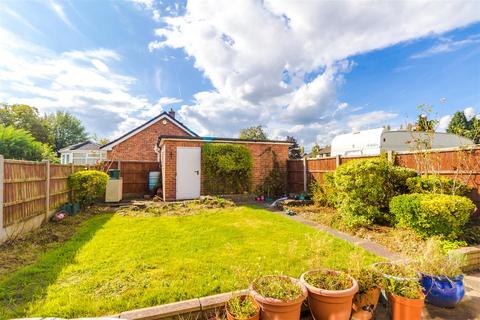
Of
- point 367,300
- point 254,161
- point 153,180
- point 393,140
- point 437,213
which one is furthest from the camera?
point 153,180

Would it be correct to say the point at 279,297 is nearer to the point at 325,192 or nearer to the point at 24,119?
the point at 325,192

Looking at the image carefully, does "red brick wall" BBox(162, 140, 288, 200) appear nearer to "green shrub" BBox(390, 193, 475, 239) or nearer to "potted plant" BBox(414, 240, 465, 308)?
"green shrub" BBox(390, 193, 475, 239)

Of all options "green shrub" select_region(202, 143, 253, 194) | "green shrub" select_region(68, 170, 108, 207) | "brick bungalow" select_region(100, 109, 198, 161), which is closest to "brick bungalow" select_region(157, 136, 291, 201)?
"green shrub" select_region(202, 143, 253, 194)

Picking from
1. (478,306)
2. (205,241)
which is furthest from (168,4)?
(478,306)

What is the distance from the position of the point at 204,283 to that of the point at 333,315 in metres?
1.54

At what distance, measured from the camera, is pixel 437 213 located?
13.9ft

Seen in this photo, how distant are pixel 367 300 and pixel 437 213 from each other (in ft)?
9.58

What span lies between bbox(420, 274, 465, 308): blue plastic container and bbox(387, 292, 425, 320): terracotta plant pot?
40cm

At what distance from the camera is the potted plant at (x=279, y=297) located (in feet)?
6.60

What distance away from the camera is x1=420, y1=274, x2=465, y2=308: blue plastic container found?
8.39ft

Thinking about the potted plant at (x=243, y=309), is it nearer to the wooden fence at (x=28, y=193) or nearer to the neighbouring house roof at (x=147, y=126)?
the wooden fence at (x=28, y=193)

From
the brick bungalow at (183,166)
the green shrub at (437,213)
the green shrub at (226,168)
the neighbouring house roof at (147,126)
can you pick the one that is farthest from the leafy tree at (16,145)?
the green shrub at (437,213)

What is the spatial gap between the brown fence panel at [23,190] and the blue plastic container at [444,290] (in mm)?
6887

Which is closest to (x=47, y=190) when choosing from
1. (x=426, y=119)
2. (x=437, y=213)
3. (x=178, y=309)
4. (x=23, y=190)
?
(x=23, y=190)
